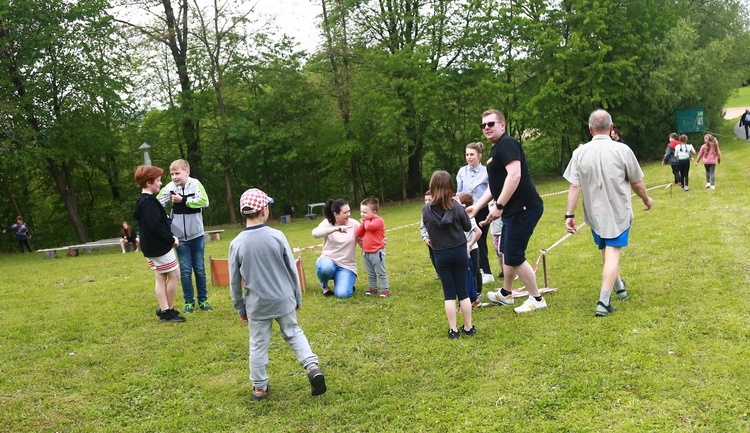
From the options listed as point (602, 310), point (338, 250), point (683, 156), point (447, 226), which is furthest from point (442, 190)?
point (683, 156)

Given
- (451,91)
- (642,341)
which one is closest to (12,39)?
(451,91)

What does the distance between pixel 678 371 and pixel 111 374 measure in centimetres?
485

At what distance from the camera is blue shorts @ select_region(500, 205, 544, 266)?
5.60 m

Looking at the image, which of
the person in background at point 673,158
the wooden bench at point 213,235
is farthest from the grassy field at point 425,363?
the wooden bench at point 213,235

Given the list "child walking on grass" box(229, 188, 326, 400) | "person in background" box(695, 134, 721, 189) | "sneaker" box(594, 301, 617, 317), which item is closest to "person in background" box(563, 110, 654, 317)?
"sneaker" box(594, 301, 617, 317)

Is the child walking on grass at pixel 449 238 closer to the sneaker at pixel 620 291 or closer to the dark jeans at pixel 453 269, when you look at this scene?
the dark jeans at pixel 453 269

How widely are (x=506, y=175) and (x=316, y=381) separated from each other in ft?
9.10

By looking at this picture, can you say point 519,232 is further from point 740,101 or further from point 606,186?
point 740,101

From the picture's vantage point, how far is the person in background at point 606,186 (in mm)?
5324

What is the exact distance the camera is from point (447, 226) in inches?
205

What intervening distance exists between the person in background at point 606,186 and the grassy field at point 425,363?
655mm

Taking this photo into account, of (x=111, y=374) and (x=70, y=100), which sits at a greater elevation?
(x=70, y=100)

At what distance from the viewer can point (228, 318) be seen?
22.6ft

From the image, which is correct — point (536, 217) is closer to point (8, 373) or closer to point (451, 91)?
point (8, 373)
